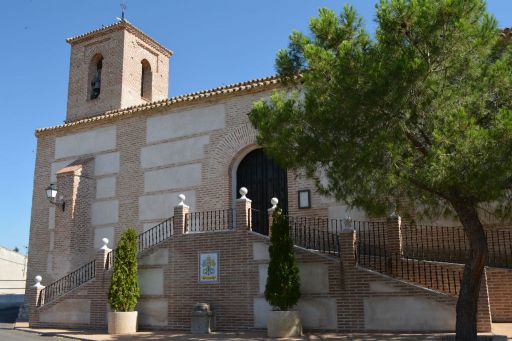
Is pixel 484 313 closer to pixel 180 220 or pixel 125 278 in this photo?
pixel 180 220

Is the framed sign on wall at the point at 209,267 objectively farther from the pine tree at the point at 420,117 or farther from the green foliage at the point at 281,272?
the pine tree at the point at 420,117

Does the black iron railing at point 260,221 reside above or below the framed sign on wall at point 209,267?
above

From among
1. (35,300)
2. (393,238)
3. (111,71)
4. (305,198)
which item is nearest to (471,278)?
(393,238)

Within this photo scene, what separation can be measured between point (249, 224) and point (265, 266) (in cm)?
112

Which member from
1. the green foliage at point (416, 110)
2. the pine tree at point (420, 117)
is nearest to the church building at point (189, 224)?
the pine tree at point (420, 117)

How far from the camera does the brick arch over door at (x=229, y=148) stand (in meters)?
15.9

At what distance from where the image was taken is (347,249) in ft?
38.1

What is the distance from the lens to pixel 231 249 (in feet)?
42.8

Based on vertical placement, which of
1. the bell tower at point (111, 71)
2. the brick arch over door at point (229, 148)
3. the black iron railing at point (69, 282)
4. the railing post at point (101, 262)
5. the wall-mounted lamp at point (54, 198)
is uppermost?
the bell tower at point (111, 71)

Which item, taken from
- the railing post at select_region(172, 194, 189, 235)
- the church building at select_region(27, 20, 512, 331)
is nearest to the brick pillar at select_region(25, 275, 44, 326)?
the church building at select_region(27, 20, 512, 331)

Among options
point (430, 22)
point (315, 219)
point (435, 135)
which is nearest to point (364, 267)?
point (315, 219)

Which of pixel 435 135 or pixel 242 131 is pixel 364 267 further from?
pixel 242 131

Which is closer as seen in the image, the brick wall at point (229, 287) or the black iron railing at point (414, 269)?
the brick wall at point (229, 287)

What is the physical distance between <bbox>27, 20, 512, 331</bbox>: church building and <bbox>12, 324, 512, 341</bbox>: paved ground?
1.74 ft
